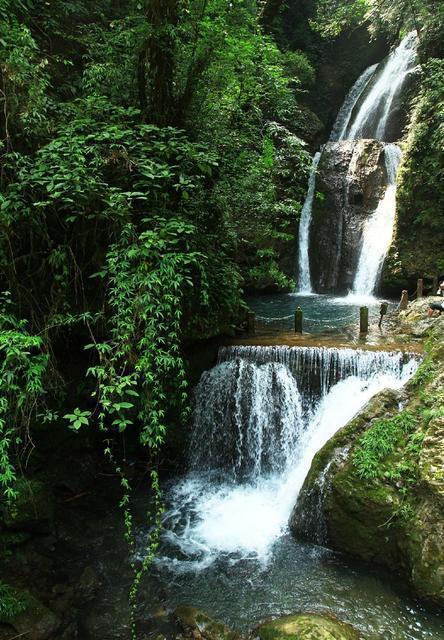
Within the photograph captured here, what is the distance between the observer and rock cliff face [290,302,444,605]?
17.0 ft

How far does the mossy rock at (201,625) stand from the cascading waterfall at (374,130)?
44.3 ft

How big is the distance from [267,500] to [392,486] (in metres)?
2.38

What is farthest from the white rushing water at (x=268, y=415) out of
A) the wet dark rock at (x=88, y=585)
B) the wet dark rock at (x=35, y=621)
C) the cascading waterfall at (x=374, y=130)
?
the cascading waterfall at (x=374, y=130)

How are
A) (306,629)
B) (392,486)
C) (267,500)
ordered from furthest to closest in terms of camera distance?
(267,500) → (392,486) → (306,629)

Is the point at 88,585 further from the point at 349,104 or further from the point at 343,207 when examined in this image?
the point at 349,104

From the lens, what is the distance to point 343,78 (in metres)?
24.7

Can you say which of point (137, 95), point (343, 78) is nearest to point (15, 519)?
point (137, 95)

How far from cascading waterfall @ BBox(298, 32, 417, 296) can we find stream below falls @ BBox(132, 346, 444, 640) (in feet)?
29.9

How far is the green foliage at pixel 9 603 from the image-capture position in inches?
175

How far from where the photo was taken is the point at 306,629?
14.5ft

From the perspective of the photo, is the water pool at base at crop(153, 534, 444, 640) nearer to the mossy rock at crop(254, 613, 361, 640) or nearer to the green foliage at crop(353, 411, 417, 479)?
the mossy rock at crop(254, 613, 361, 640)

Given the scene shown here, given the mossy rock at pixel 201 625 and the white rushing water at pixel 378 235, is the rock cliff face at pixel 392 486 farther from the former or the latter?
the white rushing water at pixel 378 235

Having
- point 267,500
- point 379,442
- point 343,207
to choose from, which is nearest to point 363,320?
point 379,442

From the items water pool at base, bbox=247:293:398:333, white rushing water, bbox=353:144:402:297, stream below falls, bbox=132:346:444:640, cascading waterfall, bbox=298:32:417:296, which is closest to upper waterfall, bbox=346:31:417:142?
cascading waterfall, bbox=298:32:417:296
